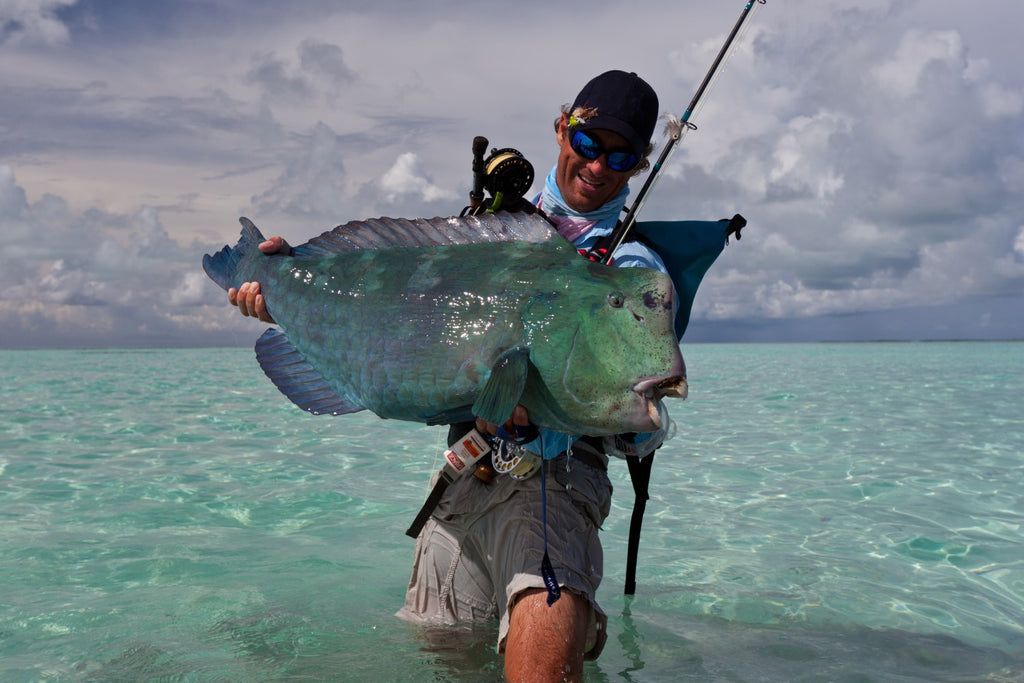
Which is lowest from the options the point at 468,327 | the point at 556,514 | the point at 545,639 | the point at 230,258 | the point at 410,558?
the point at 410,558

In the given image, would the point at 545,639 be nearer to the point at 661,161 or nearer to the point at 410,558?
the point at 661,161

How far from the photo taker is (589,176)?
125 inches

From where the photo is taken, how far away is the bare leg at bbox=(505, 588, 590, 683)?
2734mm

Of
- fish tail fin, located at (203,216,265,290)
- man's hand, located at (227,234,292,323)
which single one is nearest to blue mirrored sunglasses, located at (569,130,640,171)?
man's hand, located at (227,234,292,323)

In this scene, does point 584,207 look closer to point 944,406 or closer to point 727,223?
point 727,223

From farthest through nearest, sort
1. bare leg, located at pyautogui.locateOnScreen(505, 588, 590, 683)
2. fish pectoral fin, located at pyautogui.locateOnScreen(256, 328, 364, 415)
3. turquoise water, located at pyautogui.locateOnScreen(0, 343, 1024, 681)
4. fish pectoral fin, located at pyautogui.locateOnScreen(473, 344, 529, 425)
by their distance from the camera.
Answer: turquoise water, located at pyautogui.locateOnScreen(0, 343, 1024, 681)
fish pectoral fin, located at pyautogui.locateOnScreen(256, 328, 364, 415)
bare leg, located at pyautogui.locateOnScreen(505, 588, 590, 683)
fish pectoral fin, located at pyautogui.locateOnScreen(473, 344, 529, 425)

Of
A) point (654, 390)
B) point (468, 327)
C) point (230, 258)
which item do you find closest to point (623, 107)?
point (468, 327)

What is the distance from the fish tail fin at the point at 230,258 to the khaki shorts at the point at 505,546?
131 centimetres

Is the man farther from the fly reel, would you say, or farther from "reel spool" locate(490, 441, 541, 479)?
the fly reel

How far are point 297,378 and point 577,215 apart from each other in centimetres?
129

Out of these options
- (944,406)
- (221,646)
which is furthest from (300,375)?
(944,406)

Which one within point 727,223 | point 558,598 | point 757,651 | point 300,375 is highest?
point 727,223

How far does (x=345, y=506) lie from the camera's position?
6.88 meters

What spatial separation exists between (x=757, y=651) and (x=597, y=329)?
2.47 m
